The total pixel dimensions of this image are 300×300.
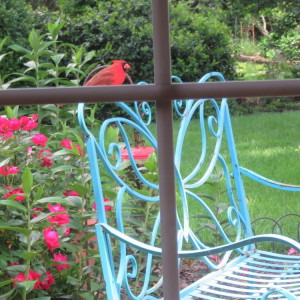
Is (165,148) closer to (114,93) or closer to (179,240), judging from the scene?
(114,93)

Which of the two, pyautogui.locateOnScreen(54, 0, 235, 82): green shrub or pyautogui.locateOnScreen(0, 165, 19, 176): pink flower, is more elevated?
pyautogui.locateOnScreen(54, 0, 235, 82): green shrub

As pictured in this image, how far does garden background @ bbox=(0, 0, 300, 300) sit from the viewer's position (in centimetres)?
140

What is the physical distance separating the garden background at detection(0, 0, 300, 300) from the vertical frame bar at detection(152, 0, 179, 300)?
0.82m

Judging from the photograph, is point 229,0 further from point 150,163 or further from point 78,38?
point 150,163

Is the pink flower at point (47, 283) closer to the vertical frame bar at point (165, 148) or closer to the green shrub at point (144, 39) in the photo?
the vertical frame bar at point (165, 148)

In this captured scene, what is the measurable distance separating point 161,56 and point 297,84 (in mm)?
80

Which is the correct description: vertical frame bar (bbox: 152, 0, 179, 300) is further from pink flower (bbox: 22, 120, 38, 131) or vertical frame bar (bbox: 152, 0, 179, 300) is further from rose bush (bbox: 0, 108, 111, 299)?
pink flower (bbox: 22, 120, 38, 131)

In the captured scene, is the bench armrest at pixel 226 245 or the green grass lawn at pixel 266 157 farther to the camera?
the green grass lawn at pixel 266 157

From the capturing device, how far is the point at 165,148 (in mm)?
316

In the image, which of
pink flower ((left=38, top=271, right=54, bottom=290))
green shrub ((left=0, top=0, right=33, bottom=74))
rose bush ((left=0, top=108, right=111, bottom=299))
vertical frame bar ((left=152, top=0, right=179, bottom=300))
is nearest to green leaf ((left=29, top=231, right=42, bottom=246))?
rose bush ((left=0, top=108, right=111, bottom=299))

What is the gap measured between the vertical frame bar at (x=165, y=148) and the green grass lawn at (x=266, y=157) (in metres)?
1.92

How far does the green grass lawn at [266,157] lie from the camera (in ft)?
9.57

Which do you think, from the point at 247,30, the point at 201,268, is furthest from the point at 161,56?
the point at 247,30

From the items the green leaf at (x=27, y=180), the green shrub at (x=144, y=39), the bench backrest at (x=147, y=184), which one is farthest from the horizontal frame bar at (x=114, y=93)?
the green shrub at (x=144, y=39)
